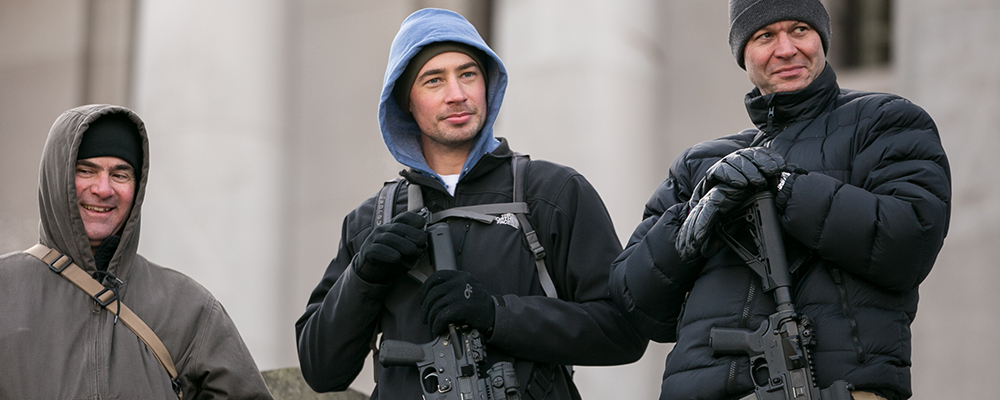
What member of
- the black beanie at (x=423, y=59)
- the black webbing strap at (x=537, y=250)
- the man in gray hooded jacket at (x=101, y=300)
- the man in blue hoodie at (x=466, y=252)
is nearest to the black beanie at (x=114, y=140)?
the man in gray hooded jacket at (x=101, y=300)

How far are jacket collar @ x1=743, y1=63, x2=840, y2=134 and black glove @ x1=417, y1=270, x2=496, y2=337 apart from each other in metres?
1.03

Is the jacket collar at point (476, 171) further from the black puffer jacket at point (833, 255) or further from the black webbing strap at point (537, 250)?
the black puffer jacket at point (833, 255)

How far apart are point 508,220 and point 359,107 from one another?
4.52m

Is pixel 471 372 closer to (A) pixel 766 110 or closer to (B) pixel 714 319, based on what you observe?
(B) pixel 714 319

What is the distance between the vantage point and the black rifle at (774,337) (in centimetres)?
298

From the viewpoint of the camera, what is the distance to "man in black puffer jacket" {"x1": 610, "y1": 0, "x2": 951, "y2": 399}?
118 inches

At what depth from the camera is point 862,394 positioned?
2.94 meters

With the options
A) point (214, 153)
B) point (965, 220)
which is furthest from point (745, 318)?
point (214, 153)

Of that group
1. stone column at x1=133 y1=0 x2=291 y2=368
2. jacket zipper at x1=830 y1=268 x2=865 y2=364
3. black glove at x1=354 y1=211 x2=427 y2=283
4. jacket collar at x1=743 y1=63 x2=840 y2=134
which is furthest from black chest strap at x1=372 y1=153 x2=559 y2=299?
stone column at x1=133 y1=0 x2=291 y2=368

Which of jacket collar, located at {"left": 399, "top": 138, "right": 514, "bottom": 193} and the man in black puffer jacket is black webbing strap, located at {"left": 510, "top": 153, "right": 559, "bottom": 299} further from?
the man in black puffer jacket

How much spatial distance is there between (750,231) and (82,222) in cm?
224

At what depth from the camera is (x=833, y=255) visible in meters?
3.03

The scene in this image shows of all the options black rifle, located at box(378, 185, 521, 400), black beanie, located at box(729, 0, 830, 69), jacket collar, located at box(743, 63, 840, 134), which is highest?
black beanie, located at box(729, 0, 830, 69)

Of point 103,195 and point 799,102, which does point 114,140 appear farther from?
point 799,102
